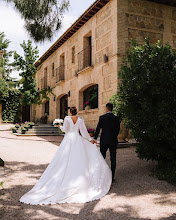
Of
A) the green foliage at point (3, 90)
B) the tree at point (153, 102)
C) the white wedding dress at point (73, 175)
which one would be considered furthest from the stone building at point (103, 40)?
the green foliage at point (3, 90)

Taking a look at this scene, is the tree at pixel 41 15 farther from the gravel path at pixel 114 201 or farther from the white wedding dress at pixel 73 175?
the gravel path at pixel 114 201

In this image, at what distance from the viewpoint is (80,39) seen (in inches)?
581

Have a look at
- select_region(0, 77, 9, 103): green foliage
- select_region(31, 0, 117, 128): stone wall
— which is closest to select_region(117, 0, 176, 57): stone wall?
select_region(31, 0, 117, 128): stone wall

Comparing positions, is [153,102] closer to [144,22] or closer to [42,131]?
[144,22]

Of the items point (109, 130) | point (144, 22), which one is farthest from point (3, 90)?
point (109, 130)

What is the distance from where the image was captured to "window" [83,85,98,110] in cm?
1350

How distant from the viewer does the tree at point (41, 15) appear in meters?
4.91

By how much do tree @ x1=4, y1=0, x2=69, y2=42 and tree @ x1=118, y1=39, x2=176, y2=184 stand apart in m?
1.91

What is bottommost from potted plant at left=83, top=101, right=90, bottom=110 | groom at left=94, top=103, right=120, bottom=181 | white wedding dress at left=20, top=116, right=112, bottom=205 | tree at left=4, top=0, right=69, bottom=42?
white wedding dress at left=20, top=116, right=112, bottom=205

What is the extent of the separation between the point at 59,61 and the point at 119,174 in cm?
1419

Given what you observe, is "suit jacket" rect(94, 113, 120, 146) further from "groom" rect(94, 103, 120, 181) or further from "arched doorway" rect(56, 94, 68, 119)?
"arched doorway" rect(56, 94, 68, 119)

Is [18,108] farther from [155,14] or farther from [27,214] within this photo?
[27,214]

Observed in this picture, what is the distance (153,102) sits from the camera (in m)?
5.21

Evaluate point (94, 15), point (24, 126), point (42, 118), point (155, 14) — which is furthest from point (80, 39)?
point (42, 118)
